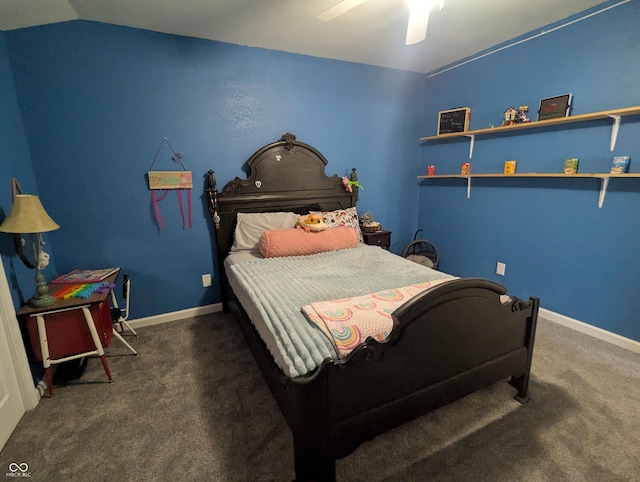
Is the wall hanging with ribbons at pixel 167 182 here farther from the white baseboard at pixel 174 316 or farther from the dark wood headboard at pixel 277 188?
the white baseboard at pixel 174 316

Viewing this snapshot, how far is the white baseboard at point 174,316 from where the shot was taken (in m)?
2.59

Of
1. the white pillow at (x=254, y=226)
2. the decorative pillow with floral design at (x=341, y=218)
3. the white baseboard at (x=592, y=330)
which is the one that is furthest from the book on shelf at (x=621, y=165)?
the white pillow at (x=254, y=226)

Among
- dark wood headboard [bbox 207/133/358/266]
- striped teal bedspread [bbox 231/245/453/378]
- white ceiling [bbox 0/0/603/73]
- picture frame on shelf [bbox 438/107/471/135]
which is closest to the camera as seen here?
striped teal bedspread [bbox 231/245/453/378]

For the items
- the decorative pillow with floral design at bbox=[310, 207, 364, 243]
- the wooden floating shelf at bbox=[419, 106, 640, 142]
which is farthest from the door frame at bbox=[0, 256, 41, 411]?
the wooden floating shelf at bbox=[419, 106, 640, 142]

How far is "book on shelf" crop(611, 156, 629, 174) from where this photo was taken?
200 cm

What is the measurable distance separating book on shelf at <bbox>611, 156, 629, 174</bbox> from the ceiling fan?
163 centimetres

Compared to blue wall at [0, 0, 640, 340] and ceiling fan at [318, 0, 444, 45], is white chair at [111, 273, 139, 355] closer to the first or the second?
blue wall at [0, 0, 640, 340]

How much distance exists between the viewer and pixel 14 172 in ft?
6.16

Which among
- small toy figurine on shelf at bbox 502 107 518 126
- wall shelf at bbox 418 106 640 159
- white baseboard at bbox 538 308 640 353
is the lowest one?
white baseboard at bbox 538 308 640 353

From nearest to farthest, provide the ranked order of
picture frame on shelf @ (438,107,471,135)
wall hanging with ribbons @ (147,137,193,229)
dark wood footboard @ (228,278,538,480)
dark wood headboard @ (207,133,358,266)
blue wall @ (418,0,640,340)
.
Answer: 1. dark wood footboard @ (228,278,538,480)
2. blue wall @ (418,0,640,340)
3. wall hanging with ribbons @ (147,137,193,229)
4. dark wood headboard @ (207,133,358,266)
5. picture frame on shelf @ (438,107,471,135)

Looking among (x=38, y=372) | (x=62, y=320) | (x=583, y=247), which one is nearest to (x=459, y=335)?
(x=583, y=247)

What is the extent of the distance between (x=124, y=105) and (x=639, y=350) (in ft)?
14.0

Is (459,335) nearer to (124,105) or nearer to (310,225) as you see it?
(310,225)

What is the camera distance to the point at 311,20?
2172 mm
